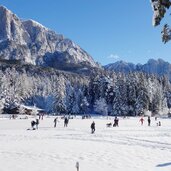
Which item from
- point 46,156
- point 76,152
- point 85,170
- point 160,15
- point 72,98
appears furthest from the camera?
point 72,98

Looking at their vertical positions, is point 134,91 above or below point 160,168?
above

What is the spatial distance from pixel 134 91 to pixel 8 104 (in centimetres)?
3648

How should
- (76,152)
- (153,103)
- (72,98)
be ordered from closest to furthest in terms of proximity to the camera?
(76,152), (153,103), (72,98)

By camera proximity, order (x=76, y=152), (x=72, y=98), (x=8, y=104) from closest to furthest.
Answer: (x=76, y=152)
(x=8, y=104)
(x=72, y=98)

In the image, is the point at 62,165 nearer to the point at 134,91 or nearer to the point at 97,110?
the point at 134,91

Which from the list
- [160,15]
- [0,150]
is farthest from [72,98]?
[160,15]

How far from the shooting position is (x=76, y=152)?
23.6 metres

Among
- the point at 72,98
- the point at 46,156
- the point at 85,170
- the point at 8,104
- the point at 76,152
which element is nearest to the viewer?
the point at 85,170

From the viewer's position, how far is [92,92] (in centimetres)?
12794

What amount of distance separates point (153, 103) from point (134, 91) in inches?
359

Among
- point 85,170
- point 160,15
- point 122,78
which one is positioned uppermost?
point 122,78

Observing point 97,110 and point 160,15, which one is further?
point 97,110

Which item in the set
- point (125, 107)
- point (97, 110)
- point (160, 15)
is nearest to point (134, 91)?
point (125, 107)

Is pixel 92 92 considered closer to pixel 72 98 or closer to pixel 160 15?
pixel 72 98
